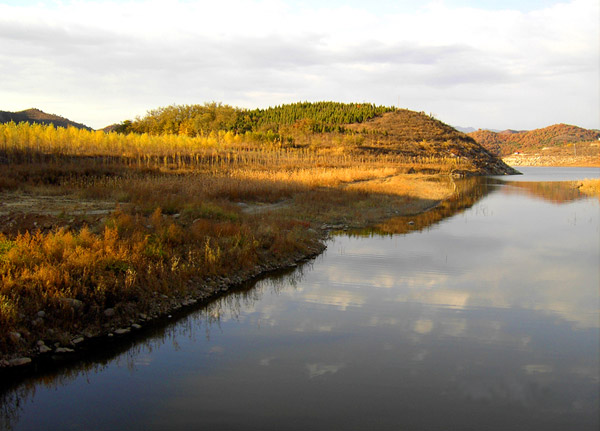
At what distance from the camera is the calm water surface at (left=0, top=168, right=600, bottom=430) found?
5059mm

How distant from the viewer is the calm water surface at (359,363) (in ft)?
16.6

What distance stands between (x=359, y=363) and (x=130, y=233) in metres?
6.28

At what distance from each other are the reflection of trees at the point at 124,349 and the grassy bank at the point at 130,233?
1.18 feet

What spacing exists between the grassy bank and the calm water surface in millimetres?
832

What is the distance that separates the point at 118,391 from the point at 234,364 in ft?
4.87

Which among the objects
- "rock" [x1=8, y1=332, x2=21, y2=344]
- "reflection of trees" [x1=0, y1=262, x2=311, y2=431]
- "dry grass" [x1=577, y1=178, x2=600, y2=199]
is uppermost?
"dry grass" [x1=577, y1=178, x2=600, y2=199]

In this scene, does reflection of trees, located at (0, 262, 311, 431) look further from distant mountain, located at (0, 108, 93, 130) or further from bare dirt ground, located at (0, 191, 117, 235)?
distant mountain, located at (0, 108, 93, 130)

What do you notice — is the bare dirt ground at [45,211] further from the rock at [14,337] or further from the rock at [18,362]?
the rock at [18,362]

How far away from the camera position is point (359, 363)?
20.4ft

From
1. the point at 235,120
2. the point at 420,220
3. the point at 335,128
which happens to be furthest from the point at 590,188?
the point at 235,120

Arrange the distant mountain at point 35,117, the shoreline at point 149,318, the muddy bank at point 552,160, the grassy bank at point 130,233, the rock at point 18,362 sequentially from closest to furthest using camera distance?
the rock at point 18,362 → the shoreline at point 149,318 → the grassy bank at point 130,233 → the distant mountain at point 35,117 → the muddy bank at point 552,160

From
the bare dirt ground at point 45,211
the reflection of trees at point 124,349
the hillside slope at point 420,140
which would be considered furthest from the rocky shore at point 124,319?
the hillside slope at point 420,140

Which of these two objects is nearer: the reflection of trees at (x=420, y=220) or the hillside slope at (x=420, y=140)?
the reflection of trees at (x=420, y=220)

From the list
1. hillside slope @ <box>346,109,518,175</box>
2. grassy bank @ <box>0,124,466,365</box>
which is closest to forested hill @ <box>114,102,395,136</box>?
hillside slope @ <box>346,109,518,175</box>
